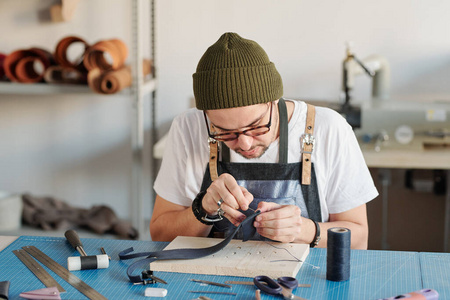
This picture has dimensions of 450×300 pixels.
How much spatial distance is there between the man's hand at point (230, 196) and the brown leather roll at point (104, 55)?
153 centimetres

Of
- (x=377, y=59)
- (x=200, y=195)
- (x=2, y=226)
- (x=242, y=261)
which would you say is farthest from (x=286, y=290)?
(x=2, y=226)

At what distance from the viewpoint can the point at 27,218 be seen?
3.42 meters

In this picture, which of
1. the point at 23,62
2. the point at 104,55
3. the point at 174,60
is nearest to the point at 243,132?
the point at 104,55

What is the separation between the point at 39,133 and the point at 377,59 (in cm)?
207

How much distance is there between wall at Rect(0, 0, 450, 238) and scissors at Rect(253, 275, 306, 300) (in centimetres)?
215

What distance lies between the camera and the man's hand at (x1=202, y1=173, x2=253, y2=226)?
1680mm

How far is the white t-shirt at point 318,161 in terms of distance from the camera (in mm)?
1925

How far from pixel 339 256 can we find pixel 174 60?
2326mm

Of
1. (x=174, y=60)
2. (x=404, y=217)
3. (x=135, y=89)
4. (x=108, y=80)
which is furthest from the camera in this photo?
(x=174, y=60)

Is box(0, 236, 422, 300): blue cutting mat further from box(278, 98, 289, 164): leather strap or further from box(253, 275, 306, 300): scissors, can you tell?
box(278, 98, 289, 164): leather strap

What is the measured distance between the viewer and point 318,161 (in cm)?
194

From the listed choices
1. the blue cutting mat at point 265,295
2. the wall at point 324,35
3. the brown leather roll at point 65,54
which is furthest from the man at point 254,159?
the wall at point 324,35

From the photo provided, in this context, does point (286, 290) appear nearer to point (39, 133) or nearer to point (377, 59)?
point (377, 59)

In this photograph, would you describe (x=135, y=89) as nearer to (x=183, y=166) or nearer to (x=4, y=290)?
(x=183, y=166)
